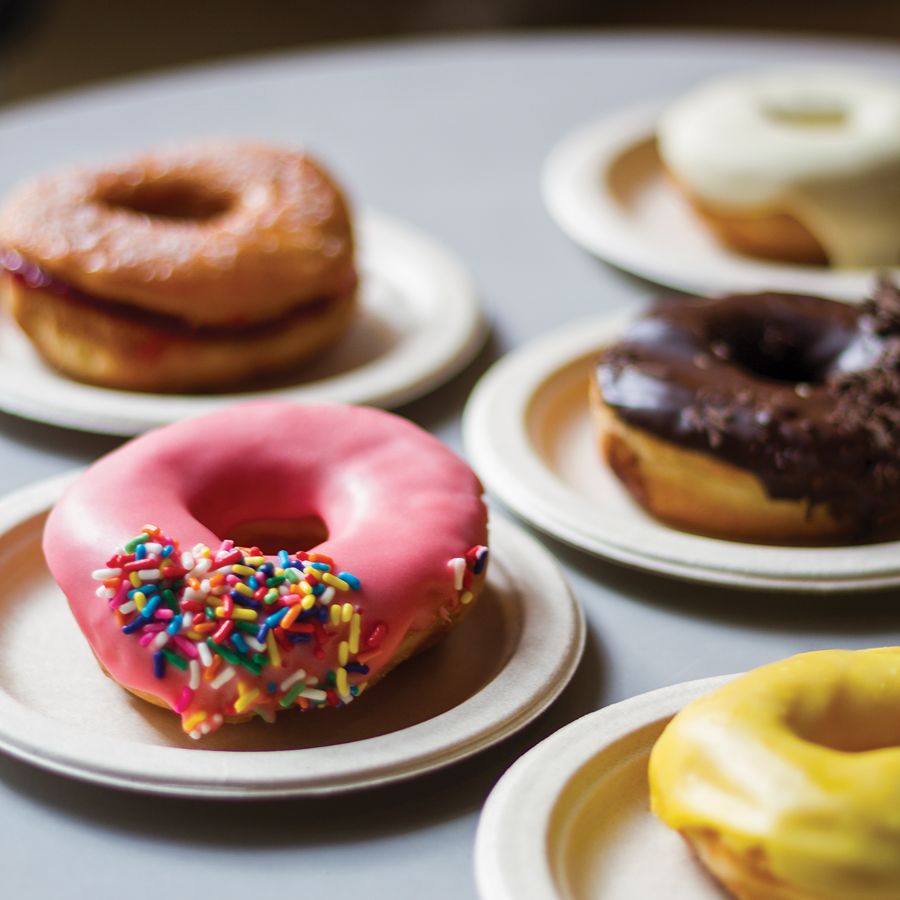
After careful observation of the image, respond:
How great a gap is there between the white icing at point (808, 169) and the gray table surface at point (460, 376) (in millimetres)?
212

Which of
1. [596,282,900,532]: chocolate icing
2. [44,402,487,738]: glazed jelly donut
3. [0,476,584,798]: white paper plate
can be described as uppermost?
[44,402,487,738]: glazed jelly donut

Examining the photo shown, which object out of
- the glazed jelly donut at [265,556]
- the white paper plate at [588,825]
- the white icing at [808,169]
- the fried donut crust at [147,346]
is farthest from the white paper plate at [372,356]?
the white paper plate at [588,825]

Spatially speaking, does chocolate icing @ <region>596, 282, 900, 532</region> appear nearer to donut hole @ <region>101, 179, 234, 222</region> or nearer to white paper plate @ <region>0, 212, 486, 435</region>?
white paper plate @ <region>0, 212, 486, 435</region>

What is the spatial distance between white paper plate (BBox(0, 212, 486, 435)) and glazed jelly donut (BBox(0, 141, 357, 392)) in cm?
4

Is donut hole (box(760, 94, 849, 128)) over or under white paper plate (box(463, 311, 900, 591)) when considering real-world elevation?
Answer: over

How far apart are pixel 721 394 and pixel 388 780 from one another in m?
0.59

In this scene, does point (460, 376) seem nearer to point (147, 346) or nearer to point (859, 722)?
point (147, 346)

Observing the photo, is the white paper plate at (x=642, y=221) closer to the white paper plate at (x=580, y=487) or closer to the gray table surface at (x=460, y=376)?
the gray table surface at (x=460, y=376)

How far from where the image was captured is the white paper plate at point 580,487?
1.26m

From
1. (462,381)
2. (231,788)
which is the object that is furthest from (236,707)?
(462,381)

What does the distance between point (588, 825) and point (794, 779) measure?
17cm

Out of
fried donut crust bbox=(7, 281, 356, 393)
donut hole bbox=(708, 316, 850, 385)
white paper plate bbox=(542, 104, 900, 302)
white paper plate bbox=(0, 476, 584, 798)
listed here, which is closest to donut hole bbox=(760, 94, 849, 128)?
white paper plate bbox=(542, 104, 900, 302)

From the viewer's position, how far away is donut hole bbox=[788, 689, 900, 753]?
0.97m

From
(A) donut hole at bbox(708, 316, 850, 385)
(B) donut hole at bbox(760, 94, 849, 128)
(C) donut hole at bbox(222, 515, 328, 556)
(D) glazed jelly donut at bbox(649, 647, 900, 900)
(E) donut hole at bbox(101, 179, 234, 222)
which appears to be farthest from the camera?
(B) donut hole at bbox(760, 94, 849, 128)
